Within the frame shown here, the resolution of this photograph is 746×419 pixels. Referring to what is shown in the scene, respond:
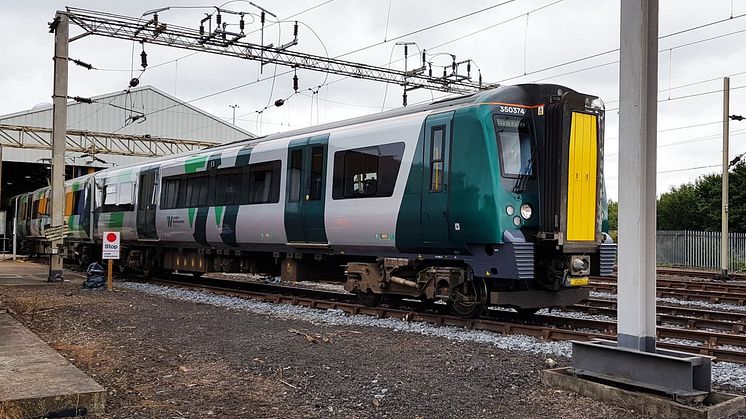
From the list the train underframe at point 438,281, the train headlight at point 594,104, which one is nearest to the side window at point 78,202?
the train underframe at point 438,281

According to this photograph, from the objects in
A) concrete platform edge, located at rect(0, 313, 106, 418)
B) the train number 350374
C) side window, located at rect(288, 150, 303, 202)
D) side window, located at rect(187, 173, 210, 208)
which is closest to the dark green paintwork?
the train number 350374

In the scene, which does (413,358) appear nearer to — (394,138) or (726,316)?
(394,138)

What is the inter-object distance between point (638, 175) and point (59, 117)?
1590 centimetres

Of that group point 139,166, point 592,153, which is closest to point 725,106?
point 592,153

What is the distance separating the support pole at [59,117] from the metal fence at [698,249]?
2459 centimetres

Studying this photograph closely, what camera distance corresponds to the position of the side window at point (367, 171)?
34.8 feet

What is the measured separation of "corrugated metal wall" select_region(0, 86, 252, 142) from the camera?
3988 cm

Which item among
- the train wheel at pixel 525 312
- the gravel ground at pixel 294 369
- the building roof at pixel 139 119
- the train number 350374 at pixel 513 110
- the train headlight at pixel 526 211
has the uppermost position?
the building roof at pixel 139 119

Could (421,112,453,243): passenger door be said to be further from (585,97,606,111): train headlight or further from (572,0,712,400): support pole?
(572,0,712,400): support pole

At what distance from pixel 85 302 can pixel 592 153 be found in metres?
9.34

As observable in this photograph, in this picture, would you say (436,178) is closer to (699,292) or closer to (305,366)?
(305,366)

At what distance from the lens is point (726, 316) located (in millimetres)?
11039

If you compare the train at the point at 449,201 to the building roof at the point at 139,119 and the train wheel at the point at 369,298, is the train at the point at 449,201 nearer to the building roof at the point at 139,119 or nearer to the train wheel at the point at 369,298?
the train wheel at the point at 369,298

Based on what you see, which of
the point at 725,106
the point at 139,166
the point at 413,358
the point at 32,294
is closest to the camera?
the point at 413,358
